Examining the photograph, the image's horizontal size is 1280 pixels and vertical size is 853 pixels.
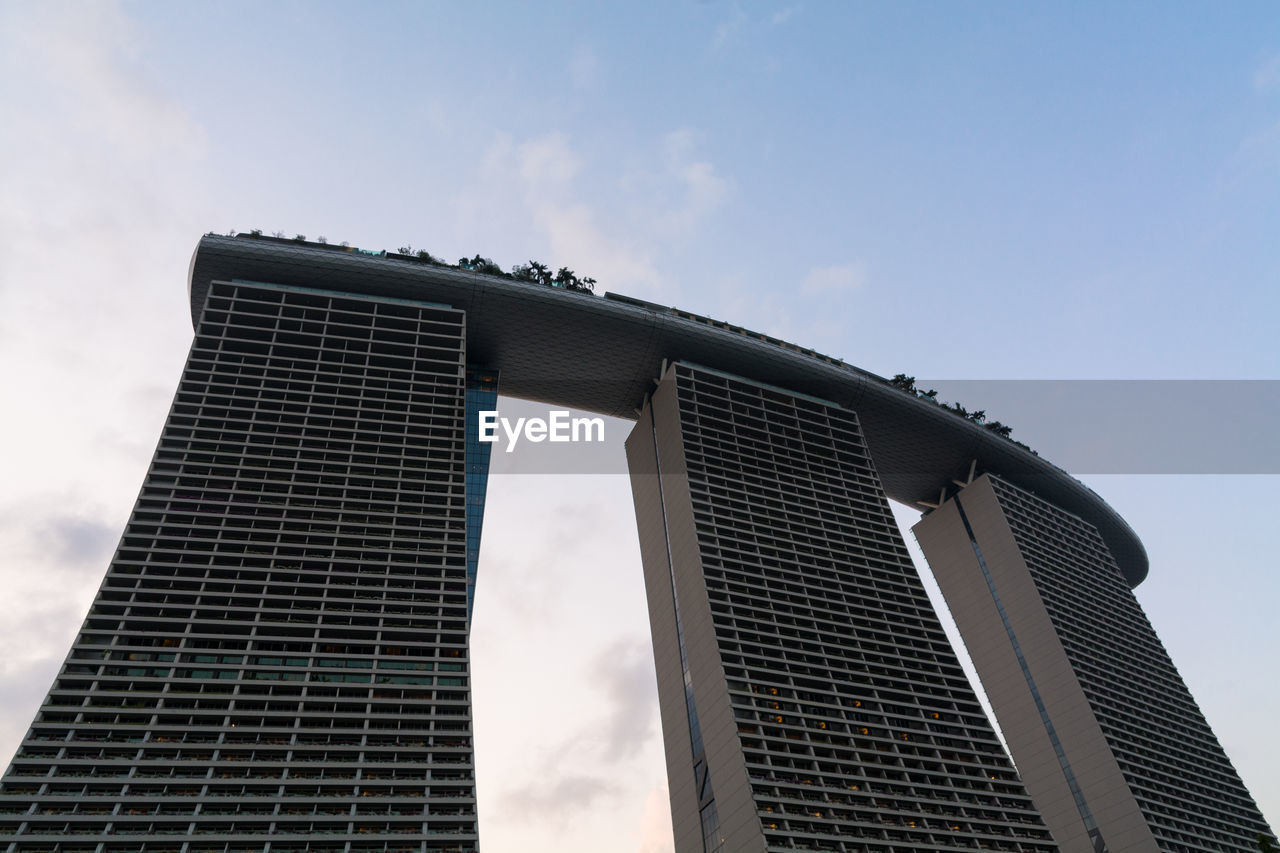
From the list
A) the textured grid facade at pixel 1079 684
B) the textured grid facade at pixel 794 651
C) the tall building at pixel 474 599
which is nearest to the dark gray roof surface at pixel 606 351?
the tall building at pixel 474 599

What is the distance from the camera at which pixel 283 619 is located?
64312 mm

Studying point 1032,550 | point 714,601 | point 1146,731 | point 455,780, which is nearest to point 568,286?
point 714,601

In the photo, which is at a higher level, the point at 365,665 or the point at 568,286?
the point at 568,286

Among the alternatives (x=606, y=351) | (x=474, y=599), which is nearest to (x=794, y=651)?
(x=474, y=599)

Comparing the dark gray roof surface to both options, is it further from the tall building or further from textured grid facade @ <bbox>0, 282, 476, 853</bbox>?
textured grid facade @ <bbox>0, 282, 476, 853</bbox>

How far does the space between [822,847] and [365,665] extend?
30.4 meters

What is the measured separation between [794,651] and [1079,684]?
116ft

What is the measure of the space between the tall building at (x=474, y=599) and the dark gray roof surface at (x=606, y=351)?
32 centimetres

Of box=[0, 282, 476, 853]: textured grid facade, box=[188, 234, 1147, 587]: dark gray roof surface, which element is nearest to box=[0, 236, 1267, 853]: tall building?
box=[0, 282, 476, 853]: textured grid facade

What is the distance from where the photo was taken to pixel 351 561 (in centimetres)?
6856

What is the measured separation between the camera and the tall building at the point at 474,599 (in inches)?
2215

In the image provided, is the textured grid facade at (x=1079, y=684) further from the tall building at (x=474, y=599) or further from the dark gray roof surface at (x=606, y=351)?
the dark gray roof surface at (x=606, y=351)

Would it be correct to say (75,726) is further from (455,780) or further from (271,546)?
(455,780)

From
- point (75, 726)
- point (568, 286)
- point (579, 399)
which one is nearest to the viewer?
point (75, 726)
